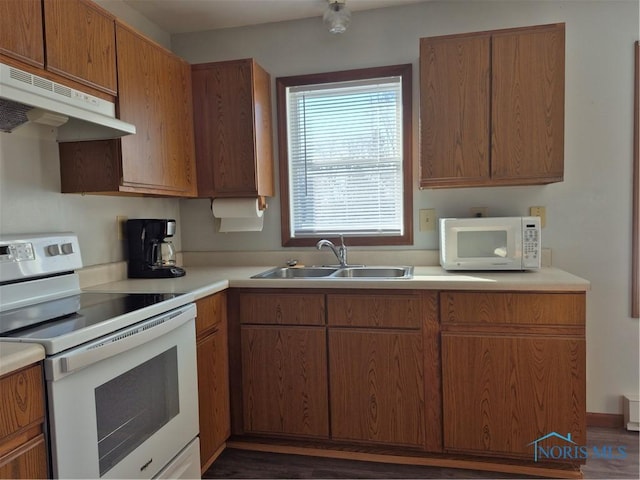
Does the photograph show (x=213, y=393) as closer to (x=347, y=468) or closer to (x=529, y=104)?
(x=347, y=468)

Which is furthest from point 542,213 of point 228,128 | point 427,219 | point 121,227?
point 121,227

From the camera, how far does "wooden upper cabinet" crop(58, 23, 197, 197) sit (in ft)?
6.21

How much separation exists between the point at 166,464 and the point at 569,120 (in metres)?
2.59

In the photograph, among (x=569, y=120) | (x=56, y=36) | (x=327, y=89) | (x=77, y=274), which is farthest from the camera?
(x=327, y=89)

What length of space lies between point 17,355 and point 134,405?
0.51m

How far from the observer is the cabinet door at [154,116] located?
75.7 inches

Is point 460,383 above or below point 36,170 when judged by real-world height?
below

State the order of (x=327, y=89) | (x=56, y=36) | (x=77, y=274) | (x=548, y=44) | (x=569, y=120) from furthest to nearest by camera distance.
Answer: (x=327, y=89) < (x=569, y=120) < (x=548, y=44) < (x=77, y=274) < (x=56, y=36)

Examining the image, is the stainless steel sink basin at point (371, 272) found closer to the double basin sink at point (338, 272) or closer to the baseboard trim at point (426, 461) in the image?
the double basin sink at point (338, 272)

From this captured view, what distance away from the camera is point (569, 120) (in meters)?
2.37

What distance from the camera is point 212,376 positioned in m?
2.05

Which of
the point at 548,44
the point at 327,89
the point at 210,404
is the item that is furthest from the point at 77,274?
the point at 548,44

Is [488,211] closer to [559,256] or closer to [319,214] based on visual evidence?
[559,256]

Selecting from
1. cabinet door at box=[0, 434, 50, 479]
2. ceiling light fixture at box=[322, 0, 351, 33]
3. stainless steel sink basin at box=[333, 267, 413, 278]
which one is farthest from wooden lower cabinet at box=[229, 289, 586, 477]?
ceiling light fixture at box=[322, 0, 351, 33]
